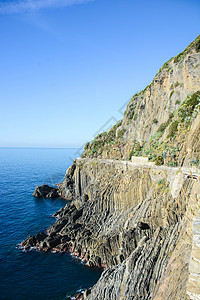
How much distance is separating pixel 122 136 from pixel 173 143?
1153 inches

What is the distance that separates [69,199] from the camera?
240ft

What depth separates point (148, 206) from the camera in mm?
36500

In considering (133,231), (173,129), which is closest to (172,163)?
(173,129)

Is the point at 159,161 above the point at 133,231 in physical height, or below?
above

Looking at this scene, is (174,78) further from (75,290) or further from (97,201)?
(75,290)

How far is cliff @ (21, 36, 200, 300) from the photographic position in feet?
76.5

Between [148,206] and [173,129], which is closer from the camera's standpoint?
[148,206]

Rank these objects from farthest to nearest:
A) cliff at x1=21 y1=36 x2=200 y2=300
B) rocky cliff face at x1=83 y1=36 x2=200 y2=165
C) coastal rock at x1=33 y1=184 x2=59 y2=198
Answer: coastal rock at x1=33 y1=184 x2=59 y2=198, rocky cliff face at x1=83 y1=36 x2=200 y2=165, cliff at x1=21 y1=36 x2=200 y2=300

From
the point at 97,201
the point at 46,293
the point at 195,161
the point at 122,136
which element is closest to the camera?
the point at 46,293

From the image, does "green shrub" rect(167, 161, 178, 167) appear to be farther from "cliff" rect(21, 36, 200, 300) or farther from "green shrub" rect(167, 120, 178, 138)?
"green shrub" rect(167, 120, 178, 138)

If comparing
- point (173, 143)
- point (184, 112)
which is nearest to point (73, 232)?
point (173, 143)

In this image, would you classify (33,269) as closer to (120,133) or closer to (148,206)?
(148,206)

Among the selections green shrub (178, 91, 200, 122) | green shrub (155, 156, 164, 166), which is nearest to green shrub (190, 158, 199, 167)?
green shrub (155, 156, 164, 166)

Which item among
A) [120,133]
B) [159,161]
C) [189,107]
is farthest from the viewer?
[120,133]
